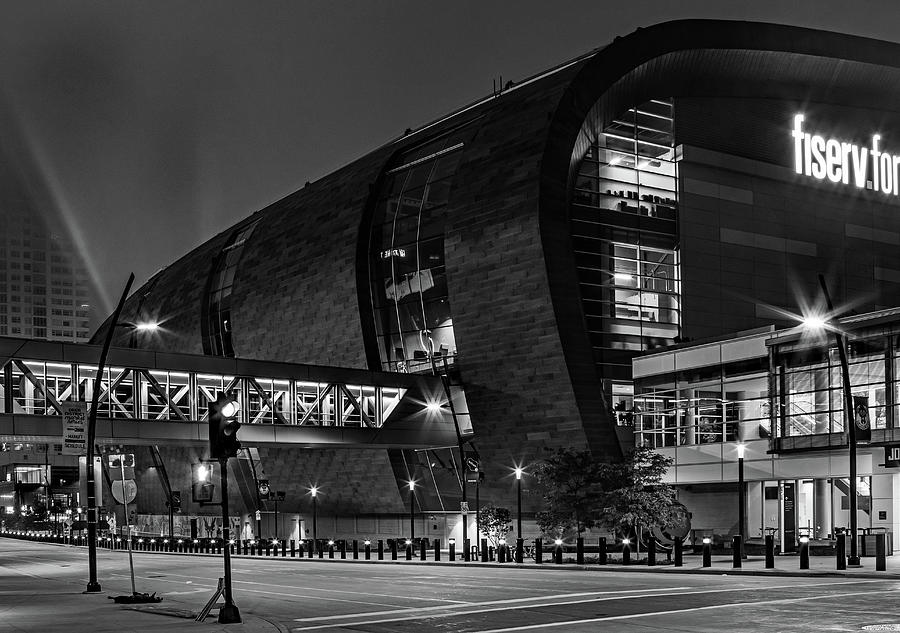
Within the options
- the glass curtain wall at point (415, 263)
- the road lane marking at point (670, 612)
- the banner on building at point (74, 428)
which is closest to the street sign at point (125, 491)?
the banner on building at point (74, 428)

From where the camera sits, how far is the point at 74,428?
32.1 m

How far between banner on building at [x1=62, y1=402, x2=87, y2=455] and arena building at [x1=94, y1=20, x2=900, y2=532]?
109ft

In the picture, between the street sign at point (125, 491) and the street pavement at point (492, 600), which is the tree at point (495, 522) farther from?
the street sign at point (125, 491)

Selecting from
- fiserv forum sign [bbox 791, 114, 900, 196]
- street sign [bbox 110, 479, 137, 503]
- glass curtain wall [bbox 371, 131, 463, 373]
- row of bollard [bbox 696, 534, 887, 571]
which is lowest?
row of bollard [bbox 696, 534, 887, 571]

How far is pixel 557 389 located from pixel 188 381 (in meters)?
20.8

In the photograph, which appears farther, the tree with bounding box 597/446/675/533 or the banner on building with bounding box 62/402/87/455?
the tree with bounding box 597/446/675/533

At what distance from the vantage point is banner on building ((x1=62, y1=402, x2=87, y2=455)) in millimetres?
31969

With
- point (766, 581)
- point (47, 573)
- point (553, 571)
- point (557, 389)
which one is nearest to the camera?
point (766, 581)

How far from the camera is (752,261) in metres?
71.9

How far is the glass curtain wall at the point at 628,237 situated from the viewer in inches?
2569

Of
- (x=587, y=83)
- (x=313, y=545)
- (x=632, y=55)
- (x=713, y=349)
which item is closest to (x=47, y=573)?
(x=313, y=545)

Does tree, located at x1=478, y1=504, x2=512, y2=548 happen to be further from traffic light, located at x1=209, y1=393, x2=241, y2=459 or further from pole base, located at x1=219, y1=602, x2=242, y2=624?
traffic light, located at x1=209, y1=393, x2=241, y2=459

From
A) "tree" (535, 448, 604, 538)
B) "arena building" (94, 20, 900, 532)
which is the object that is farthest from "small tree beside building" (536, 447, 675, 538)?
"arena building" (94, 20, 900, 532)

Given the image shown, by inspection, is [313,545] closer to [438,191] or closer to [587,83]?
[438,191]
